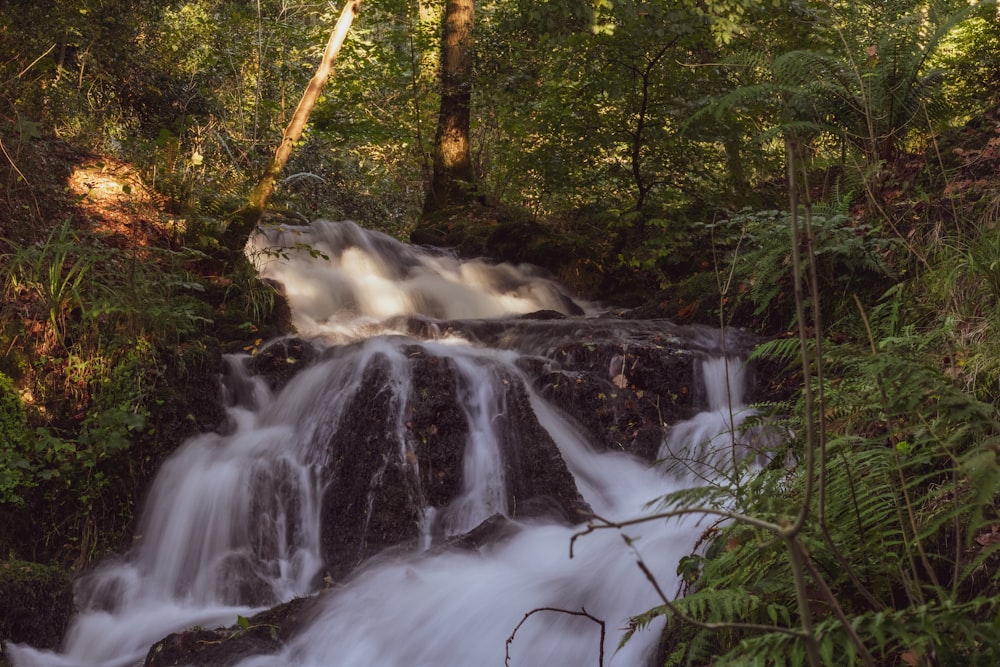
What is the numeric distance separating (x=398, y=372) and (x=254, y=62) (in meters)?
9.10

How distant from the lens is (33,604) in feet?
13.4

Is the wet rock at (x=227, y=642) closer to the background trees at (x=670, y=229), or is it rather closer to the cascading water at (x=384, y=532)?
the cascading water at (x=384, y=532)

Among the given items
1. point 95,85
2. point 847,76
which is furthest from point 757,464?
point 95,85

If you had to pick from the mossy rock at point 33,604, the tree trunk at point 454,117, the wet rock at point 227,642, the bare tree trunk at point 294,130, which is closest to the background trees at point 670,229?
the tree trunk at point 454,117

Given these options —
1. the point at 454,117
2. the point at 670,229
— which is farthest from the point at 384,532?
the point at 454,117

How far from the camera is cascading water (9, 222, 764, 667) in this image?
383cm

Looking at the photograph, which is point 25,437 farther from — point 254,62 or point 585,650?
point 254,62

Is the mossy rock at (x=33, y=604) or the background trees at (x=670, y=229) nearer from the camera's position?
the background trees at (x=670, y=229)

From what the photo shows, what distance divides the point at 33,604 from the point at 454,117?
979 centimetres

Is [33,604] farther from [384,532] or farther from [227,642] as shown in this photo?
[384,532]

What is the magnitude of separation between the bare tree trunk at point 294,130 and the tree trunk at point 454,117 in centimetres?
467

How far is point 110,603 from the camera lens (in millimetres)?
4617

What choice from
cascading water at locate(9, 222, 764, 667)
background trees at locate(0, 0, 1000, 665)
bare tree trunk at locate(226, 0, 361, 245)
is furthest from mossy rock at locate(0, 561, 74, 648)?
bare tree trunk at locate(226, 0, 361, 245)

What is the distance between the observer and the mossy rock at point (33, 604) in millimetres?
3988
